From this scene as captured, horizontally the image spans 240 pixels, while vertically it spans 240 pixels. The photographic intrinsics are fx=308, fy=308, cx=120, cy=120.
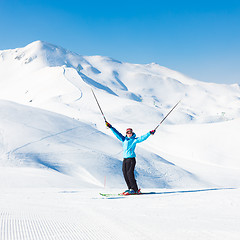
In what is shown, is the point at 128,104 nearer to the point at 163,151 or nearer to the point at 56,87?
the point at 56,87

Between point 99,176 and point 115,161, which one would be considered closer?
point 99,176

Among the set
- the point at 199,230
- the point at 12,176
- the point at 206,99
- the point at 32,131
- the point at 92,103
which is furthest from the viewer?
the point at 206,99

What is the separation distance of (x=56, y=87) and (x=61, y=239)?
10083 cm

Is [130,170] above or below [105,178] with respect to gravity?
above

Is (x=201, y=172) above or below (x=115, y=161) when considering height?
below

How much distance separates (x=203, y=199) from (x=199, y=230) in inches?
130

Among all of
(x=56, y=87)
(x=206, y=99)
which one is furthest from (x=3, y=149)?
(x=206, y=99)

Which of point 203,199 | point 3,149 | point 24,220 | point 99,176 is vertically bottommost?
point 99,176

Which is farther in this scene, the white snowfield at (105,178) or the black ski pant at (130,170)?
the black ski pant at (130,170)

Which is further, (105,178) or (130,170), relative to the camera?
(105,178)

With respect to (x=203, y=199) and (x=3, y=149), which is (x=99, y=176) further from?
(x=203, y=199)

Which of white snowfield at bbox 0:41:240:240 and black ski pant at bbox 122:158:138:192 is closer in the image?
→ white snowfield at bbox 0:41:240:240

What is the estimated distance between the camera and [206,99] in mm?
188875

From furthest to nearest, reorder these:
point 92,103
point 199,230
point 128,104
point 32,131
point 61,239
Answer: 1. point 128,104
2. point 92,103
3. point 32,131
4. point 199,230
5. point 61,239
